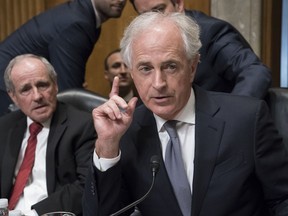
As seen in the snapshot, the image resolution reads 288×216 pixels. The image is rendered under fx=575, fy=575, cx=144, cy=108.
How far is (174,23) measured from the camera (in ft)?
5.50

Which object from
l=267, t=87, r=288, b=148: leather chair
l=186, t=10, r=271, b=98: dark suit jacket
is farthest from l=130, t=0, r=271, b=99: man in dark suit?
l=267, t=87, r=288, b=148: leather chair

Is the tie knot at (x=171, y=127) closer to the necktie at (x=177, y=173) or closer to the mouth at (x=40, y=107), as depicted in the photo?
the necktie at (x=177, y=173)

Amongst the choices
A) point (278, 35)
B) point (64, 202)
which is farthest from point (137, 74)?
point (278, 35)

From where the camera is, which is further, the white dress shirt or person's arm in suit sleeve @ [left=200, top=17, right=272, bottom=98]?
the white dress shirt

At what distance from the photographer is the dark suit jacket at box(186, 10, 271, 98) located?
7.68ft

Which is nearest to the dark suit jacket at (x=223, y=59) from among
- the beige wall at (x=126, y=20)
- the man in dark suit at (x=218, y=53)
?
the man in dark suit at (x=218, y=53)

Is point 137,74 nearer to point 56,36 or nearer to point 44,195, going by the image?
point 44,195

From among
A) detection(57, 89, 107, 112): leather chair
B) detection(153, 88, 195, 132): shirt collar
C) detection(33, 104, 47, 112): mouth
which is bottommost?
detection(57, 89, 107, 112): leather chair

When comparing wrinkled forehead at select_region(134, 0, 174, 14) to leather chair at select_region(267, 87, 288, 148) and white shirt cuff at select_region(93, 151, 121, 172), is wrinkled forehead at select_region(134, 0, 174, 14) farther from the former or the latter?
white shirt cuff at select_region(93, 151, 121, 172)

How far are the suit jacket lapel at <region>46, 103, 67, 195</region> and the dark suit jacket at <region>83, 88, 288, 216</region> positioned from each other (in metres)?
0.68

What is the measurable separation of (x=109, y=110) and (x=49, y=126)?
3.06 ft

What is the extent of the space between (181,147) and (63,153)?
2.59 ft

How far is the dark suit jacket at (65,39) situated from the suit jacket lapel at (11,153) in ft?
1.82

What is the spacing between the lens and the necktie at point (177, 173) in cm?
167
